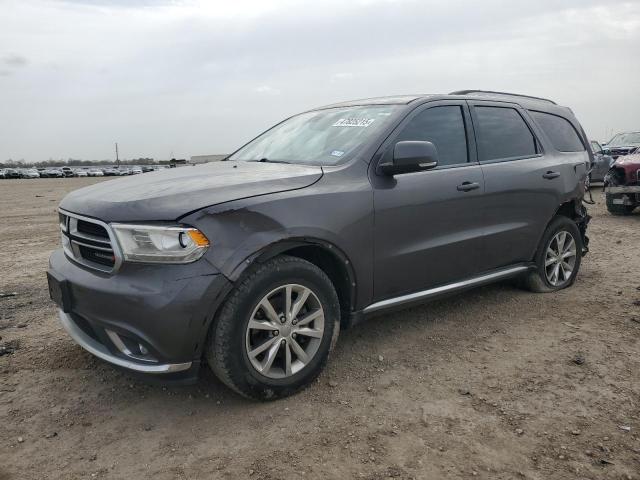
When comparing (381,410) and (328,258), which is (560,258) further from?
(381,410)

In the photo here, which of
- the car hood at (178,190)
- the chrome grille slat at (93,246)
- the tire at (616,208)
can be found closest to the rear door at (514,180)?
the car hood at (178,190)

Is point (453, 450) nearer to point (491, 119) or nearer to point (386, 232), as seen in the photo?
point (386, 232)

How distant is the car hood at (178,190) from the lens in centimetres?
276

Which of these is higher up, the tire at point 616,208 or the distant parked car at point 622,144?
the distant parked car at point 622,144

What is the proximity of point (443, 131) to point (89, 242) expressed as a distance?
261cm

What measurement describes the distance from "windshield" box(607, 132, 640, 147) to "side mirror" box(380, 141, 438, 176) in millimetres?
16011

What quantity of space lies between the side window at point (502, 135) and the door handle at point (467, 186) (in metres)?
0.30

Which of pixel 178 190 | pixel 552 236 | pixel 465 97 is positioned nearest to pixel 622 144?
pixel 552 236

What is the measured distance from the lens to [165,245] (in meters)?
2.69

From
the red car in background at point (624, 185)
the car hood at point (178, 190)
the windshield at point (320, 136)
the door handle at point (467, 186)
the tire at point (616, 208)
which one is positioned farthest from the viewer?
the tire at point (616, 208)

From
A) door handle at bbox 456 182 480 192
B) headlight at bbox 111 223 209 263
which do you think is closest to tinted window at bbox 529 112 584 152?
door handle at bbox 456 182 480 192

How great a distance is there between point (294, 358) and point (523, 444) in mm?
1311

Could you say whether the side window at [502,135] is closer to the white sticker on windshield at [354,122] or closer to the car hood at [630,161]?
the white sticker on windshield at [354,122]

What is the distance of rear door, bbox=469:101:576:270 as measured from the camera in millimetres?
4227
